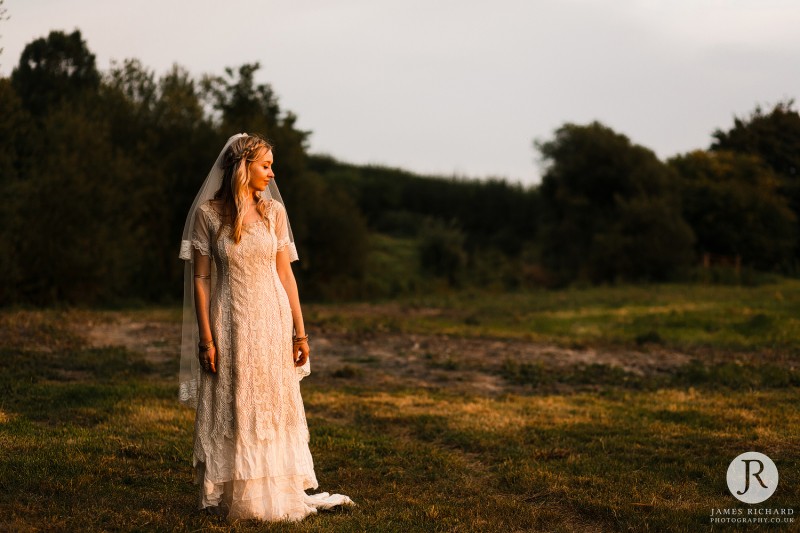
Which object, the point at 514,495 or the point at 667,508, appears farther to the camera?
the point at 514,495

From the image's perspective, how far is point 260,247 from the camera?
5996mm

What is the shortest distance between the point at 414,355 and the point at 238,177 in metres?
9.58

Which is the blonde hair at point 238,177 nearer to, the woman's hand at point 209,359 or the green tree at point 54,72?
the woman's hand at point 209,359

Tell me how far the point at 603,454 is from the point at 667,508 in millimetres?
1918

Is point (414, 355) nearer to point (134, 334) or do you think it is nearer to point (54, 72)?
point (134, 334)

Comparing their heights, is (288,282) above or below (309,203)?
below

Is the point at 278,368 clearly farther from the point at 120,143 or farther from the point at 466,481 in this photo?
the point at 120,143

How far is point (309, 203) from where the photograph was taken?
34.3 m

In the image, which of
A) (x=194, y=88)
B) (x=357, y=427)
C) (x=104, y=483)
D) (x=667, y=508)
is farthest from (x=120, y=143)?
(x=667, y=508)

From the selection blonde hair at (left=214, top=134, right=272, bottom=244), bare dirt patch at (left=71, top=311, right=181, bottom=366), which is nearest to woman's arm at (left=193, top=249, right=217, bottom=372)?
blonde hair at (left=214, top=134, right=272, bottom=244)

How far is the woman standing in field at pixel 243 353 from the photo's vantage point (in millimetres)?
5867

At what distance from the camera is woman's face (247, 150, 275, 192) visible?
6.02 meters

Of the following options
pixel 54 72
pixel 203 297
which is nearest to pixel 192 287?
pixel 203 297

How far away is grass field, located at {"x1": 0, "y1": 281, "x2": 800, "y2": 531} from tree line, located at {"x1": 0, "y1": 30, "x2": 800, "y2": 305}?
6.75m
